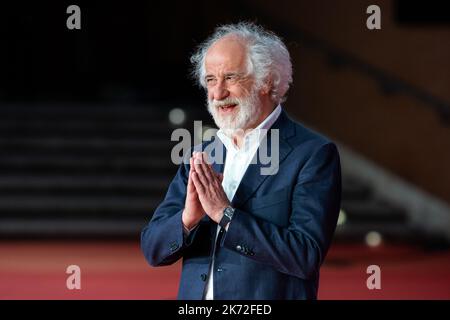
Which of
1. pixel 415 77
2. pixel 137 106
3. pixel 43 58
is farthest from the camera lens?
pixel 43 58

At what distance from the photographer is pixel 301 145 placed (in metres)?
2.33

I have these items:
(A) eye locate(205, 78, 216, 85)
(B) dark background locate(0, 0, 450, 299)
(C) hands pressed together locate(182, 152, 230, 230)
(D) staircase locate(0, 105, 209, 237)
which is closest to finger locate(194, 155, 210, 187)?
(C) hands pressed together locate(182, 152, 230, 230)

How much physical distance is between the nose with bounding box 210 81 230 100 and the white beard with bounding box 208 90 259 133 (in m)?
0.01

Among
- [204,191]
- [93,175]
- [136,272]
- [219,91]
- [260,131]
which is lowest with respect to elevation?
[136,272]

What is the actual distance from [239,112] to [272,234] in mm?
320

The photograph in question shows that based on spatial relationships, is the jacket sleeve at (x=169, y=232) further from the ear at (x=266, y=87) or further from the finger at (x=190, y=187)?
the ear at (x=266, y=87)

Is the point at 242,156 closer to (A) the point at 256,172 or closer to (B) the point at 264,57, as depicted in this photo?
(A) the point at 256,172

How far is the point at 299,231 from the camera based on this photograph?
2.19m

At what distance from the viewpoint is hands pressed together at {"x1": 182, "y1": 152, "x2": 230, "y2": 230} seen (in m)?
2.19

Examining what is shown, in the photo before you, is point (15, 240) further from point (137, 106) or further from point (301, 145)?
point (301, 145)

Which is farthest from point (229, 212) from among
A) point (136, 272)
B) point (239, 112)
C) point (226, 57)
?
point (136, 272)

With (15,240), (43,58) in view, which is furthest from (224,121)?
(43,58)

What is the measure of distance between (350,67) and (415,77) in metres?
0.80

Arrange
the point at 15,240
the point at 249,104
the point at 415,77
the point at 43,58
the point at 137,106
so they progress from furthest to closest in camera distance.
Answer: the point at 43,58
the point at 137,106
the point at 415,77
the point at 15,240
the point at 249,104
